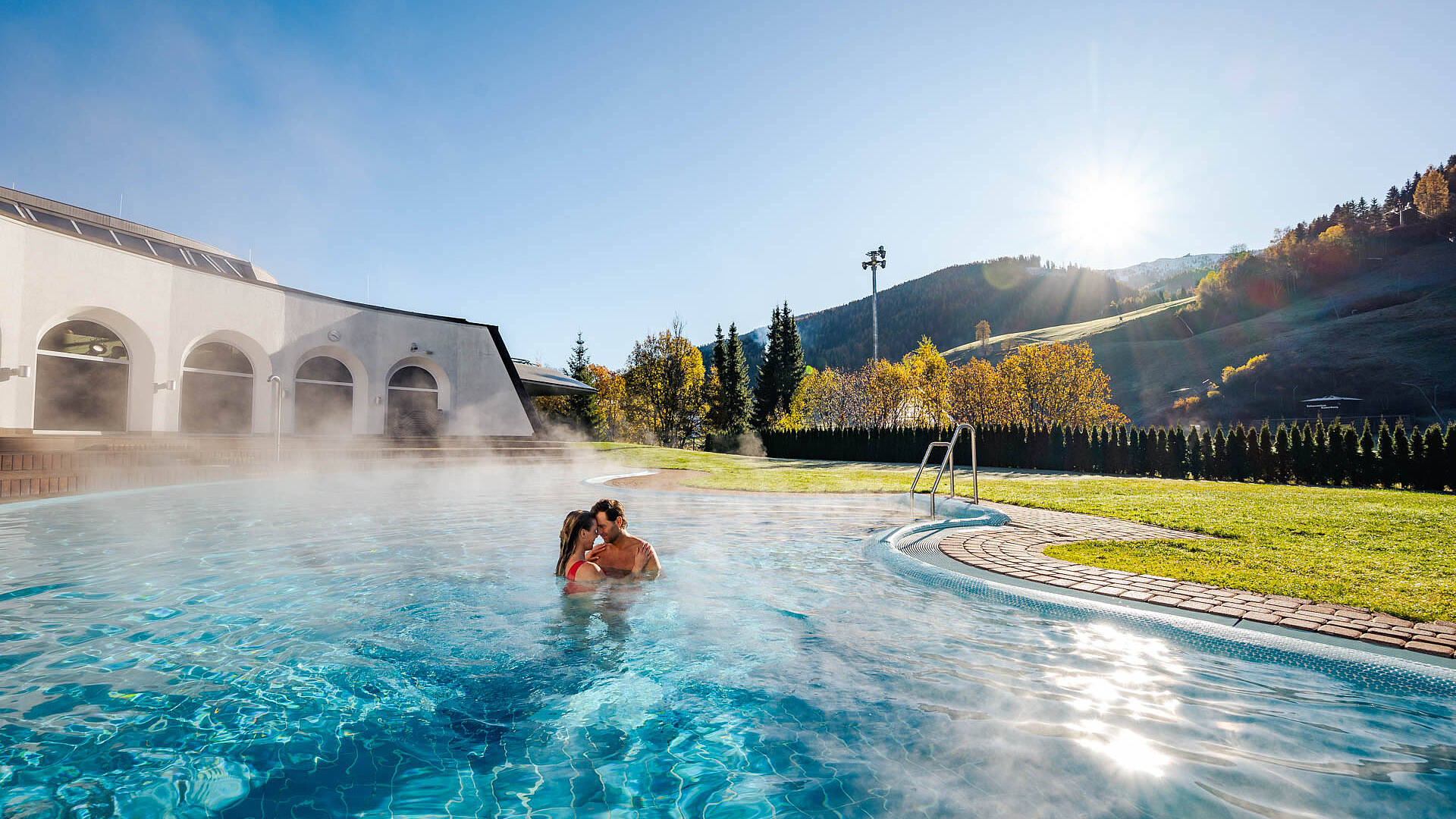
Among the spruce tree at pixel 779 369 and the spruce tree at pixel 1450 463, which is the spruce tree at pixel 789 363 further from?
the spruce tree at pixel 1450 463

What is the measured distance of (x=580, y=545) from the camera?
5305mm

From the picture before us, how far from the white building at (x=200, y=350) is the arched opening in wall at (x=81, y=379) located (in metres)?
0.02

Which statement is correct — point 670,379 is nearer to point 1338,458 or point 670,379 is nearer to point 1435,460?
→ point 1338,458

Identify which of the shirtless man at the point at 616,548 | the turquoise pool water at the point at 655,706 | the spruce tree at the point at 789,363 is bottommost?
the turquoise pool water at the point at 655,706

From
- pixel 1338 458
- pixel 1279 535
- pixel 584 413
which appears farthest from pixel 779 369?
pixel 1279 535

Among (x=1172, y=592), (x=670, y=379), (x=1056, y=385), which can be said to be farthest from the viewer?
(x=670, y=379)

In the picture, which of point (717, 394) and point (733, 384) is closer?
point (733, 384)

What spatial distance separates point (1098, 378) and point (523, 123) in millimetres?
38358

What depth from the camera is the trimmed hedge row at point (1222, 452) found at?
48.7 feet

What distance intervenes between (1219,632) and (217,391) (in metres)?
21.5

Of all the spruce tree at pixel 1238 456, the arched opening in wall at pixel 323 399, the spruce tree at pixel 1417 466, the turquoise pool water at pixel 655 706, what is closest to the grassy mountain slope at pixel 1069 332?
the spruce tree at pixel 1238 456

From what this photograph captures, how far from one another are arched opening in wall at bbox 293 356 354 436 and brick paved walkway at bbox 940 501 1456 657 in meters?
19.7

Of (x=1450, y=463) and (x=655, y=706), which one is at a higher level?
(x=1450, y=463)

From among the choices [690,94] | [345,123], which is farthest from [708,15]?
[345,123]
